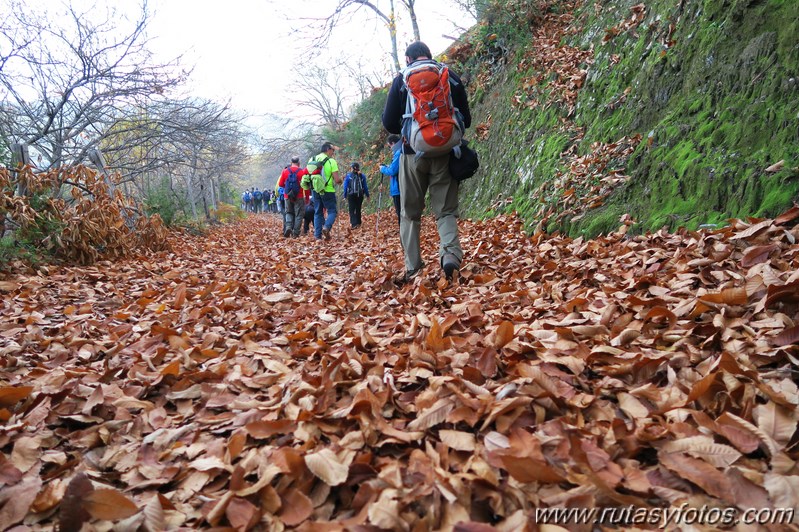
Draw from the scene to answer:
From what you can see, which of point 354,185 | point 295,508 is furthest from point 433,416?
point 354,185

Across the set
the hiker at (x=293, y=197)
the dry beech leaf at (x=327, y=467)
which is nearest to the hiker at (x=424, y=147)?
the dry beech leaf at (x=327, y=467)

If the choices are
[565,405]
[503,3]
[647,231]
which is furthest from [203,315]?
[503,3]

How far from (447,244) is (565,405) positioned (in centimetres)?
253

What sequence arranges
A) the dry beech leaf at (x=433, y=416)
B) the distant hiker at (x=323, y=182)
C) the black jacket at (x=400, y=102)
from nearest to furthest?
the dry beech leaf at (x=433, y=416) → the black jacket at (x=400, y=102) → the distant hiker at (x=323, y=182)

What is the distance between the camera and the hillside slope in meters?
3.36

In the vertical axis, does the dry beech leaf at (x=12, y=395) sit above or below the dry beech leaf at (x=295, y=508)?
above

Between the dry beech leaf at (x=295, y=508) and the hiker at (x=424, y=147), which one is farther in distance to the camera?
the hiker at (x=424, y=147)

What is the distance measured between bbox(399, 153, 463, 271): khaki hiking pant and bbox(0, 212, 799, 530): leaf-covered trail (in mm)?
818

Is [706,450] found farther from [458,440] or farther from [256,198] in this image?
[256,198]

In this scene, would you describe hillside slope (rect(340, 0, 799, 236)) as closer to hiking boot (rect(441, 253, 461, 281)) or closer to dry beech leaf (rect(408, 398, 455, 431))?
hiking boot (rect(441, 253, 461, 281))

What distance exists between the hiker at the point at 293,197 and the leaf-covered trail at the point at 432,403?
23.1 feet

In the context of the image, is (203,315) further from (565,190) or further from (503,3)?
(503,3)

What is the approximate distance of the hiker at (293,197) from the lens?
1002cm

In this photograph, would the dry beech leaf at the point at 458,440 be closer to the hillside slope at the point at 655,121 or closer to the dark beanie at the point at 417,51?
the hillside slope at the point at 655,121
